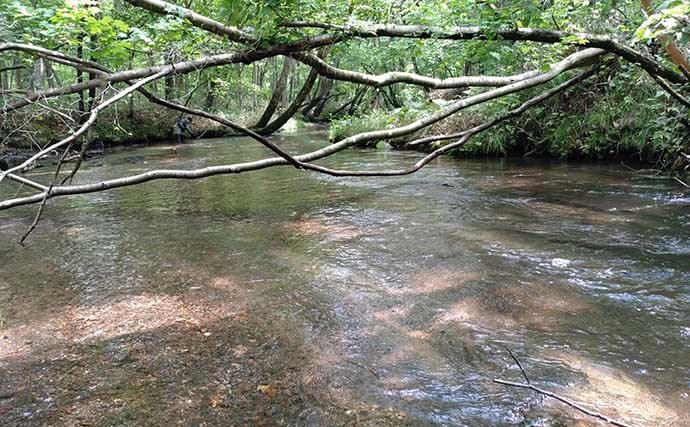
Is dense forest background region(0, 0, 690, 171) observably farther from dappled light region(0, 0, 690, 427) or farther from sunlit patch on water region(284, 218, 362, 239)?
sunlit patch on water region(284, 218, 362, 239)

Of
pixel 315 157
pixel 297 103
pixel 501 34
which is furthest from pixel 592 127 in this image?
pixel 297 103

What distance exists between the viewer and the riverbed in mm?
2119

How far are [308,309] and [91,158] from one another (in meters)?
12.3

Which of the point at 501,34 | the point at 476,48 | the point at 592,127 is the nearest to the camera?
the point at 501,34

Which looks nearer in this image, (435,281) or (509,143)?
(435,281)

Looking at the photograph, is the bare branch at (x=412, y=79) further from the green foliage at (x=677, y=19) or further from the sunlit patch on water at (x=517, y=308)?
the green foliage at (x=677, y=19)

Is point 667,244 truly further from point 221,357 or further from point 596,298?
point 221,357

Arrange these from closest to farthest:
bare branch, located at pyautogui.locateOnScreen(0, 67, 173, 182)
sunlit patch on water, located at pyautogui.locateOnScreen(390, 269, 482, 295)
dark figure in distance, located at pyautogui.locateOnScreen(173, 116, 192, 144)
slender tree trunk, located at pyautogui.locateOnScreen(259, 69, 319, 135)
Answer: sunlit patch on water, located at pyautogui.locateOnScreen(390, 269, 482, 295) < bare branch, located at pyautogui.locateOnScreen(0, 67, 173, 182) < slender tree trunk, located at pyautogui.locateOnScreen(259, 69, 319, 135) < dark figure in distance, located at pyautogui.locateOnScreen(173, 116, 192, 144)

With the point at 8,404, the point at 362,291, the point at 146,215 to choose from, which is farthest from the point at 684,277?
the point at 146,215

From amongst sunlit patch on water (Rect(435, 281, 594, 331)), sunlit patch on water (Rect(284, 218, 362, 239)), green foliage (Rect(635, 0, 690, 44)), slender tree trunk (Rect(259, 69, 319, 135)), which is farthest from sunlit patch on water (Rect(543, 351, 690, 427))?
slender tree trunk (Rect(259, 69, 319, 135))

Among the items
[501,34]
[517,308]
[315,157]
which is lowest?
[517,308]

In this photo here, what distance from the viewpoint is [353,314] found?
3.08 metres

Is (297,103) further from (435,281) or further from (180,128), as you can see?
(435,281)

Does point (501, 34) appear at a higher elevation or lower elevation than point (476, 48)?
higher
